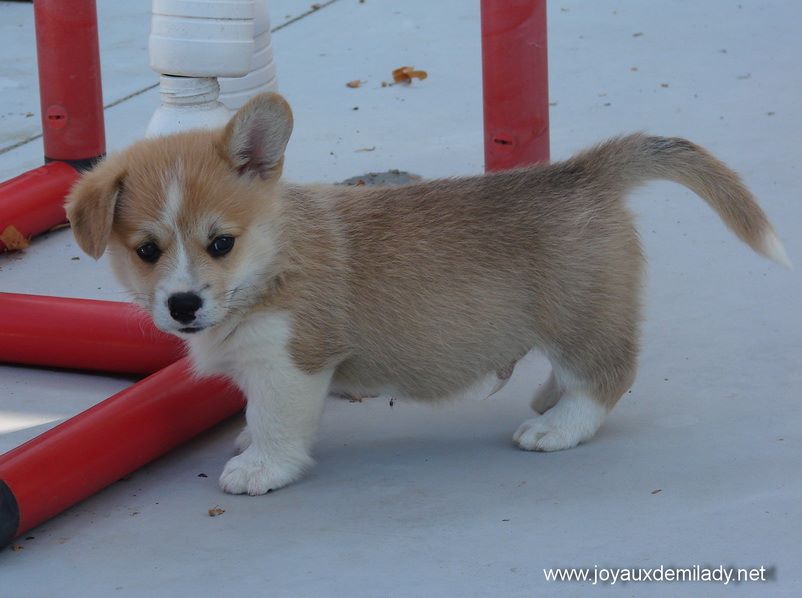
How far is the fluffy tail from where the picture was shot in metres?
3.04

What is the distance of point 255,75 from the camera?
186 inches

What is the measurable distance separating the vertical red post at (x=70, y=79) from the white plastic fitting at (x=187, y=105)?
75 centimetres

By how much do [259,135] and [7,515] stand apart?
1.02 metres

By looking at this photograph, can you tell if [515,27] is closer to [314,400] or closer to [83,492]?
[314,400]

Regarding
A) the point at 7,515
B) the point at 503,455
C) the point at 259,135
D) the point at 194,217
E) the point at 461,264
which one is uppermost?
the point at 259,135


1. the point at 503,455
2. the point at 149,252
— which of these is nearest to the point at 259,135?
the point at 149,252

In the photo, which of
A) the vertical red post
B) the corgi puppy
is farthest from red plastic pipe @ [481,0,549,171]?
the vertical red post

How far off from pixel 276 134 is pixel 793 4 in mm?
4929

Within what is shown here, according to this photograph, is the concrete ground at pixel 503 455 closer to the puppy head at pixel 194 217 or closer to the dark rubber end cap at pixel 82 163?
the dark rubber end cap at pixel 82 163

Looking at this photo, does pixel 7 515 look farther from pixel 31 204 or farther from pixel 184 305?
pixel 31 204

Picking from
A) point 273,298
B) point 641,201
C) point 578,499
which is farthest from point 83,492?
point 641,201

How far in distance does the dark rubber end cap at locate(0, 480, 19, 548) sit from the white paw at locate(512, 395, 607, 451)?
1238mm

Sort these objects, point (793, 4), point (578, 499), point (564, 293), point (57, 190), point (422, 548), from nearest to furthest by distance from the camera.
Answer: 1. point (422, 548)
2. point (578, 499)
3. point (564, 293)
4. point (57, 190)
5. point (793, 4)

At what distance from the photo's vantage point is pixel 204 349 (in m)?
2.96
